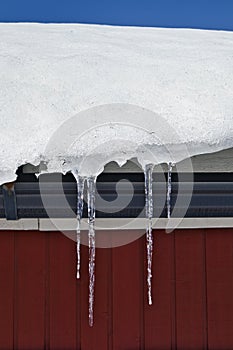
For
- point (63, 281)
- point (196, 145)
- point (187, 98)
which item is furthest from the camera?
point (63, 281)

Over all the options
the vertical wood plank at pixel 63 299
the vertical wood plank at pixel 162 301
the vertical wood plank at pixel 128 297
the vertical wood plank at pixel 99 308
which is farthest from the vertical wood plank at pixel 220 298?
the vertical wood plank at pixel 63 299

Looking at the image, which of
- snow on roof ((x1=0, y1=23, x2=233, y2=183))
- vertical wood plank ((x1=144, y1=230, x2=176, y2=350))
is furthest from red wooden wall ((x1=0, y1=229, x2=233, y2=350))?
snow on roof ((x1=0, y1=23, x2=233, y2=183))

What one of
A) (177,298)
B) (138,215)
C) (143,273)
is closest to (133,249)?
(143,273)

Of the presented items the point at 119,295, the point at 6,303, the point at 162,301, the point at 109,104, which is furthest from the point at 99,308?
the point at 109,104

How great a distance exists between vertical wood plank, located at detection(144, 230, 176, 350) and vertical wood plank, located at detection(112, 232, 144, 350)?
0.05 m

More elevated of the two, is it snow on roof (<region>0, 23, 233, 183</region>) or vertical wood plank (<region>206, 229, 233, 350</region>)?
snow on roof (<region>0, 23, 233, 183</region>)

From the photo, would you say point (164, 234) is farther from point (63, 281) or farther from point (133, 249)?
point (63, 281)

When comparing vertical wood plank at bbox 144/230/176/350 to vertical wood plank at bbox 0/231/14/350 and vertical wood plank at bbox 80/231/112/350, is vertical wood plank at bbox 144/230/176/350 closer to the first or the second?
vertical wood plank at bbox 80/231/112/350

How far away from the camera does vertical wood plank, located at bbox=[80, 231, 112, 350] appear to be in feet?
8.19

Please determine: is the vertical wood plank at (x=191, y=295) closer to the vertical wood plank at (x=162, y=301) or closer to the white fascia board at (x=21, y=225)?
the vertical wood plank at (x=162, y=301)

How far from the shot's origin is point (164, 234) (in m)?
2.55

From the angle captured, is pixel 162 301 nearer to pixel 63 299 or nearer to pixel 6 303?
pixel 63 299

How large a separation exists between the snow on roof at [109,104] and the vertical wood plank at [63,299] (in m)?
1.07

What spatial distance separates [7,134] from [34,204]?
17cm
